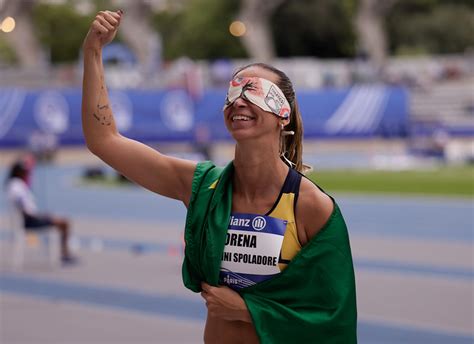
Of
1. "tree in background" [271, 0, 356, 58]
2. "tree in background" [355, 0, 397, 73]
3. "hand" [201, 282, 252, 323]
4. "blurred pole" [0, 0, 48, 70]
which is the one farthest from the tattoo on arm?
"tree in background" [271, 0, 356, 58]

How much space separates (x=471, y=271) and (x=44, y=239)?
5830 millimetres

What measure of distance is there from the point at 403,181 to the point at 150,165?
23.2 meters

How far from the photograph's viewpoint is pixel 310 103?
44.9 metres

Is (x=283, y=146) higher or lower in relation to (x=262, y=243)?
higher

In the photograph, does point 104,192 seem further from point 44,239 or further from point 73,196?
point 44,239

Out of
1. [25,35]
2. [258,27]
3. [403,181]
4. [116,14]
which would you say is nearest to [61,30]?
[258,27]

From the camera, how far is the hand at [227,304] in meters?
3.30

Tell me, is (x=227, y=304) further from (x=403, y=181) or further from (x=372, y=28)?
(x=372, y=28)

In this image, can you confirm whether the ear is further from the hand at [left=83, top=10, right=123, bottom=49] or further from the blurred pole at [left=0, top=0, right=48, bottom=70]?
the blurred pole at [left=0, top=0, right=48, bottom=70]

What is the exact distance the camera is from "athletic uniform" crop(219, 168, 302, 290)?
10.9ft

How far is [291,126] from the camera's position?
11.6ft

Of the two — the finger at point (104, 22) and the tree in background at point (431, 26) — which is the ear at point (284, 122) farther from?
the tree in background at point (431, 26)

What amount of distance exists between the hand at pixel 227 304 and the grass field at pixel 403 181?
1933 cm

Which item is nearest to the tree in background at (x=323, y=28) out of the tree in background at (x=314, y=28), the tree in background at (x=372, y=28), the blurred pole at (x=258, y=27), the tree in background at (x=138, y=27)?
the tree in background at (x=314, y=28)
